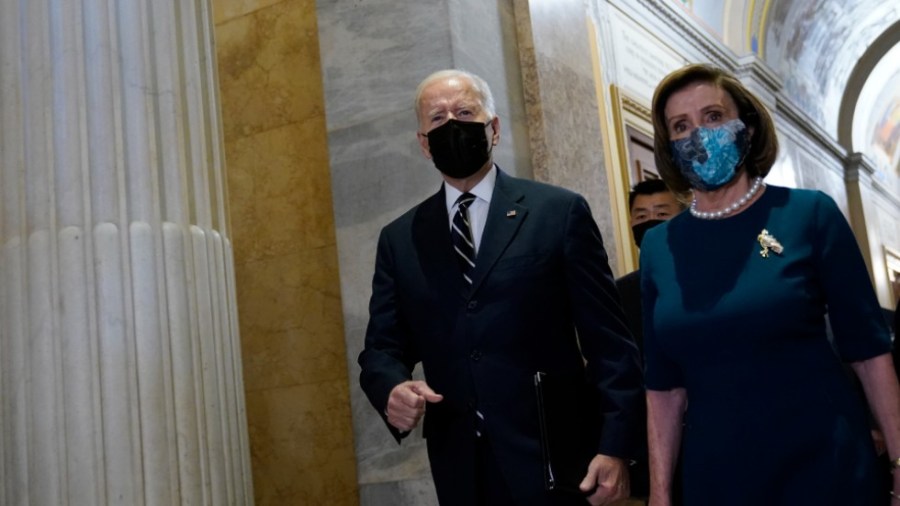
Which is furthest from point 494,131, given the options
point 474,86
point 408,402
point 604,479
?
point 604,479

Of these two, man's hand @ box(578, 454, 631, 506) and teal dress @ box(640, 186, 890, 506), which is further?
man's hand @ box(578, 454, 631, 506)

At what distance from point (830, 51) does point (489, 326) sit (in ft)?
49.3

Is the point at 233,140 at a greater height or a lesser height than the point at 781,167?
lesser

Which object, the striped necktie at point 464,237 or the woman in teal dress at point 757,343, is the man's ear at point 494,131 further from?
the woman in teal dress at point 757,343

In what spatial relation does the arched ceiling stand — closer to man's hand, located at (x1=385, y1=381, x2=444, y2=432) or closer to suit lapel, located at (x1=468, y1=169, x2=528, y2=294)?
suit lapel, located at (x1=468, y1=169, x2=528, y2=294)

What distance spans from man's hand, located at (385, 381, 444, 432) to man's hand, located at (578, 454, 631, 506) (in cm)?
44

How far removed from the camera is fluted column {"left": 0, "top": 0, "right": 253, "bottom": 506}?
312 centimetres

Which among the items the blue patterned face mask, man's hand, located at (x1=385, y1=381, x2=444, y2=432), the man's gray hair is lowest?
man's hand, located at (x1=385, y1=381, x2=444, y2=432)

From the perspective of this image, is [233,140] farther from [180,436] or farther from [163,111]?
[180,436]

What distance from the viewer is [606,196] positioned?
20.6ft

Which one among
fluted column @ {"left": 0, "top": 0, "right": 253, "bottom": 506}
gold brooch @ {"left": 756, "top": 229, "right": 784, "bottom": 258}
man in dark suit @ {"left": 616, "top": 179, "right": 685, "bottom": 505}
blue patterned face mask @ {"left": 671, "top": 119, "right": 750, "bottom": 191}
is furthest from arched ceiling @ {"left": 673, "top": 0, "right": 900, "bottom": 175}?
gold brooch @ {"left": 756, "top": 229, "right": 784, "bottom": 258}

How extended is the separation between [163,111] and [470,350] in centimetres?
127

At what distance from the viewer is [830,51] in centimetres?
1650

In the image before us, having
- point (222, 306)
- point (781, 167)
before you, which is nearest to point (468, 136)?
point (222, 306)
